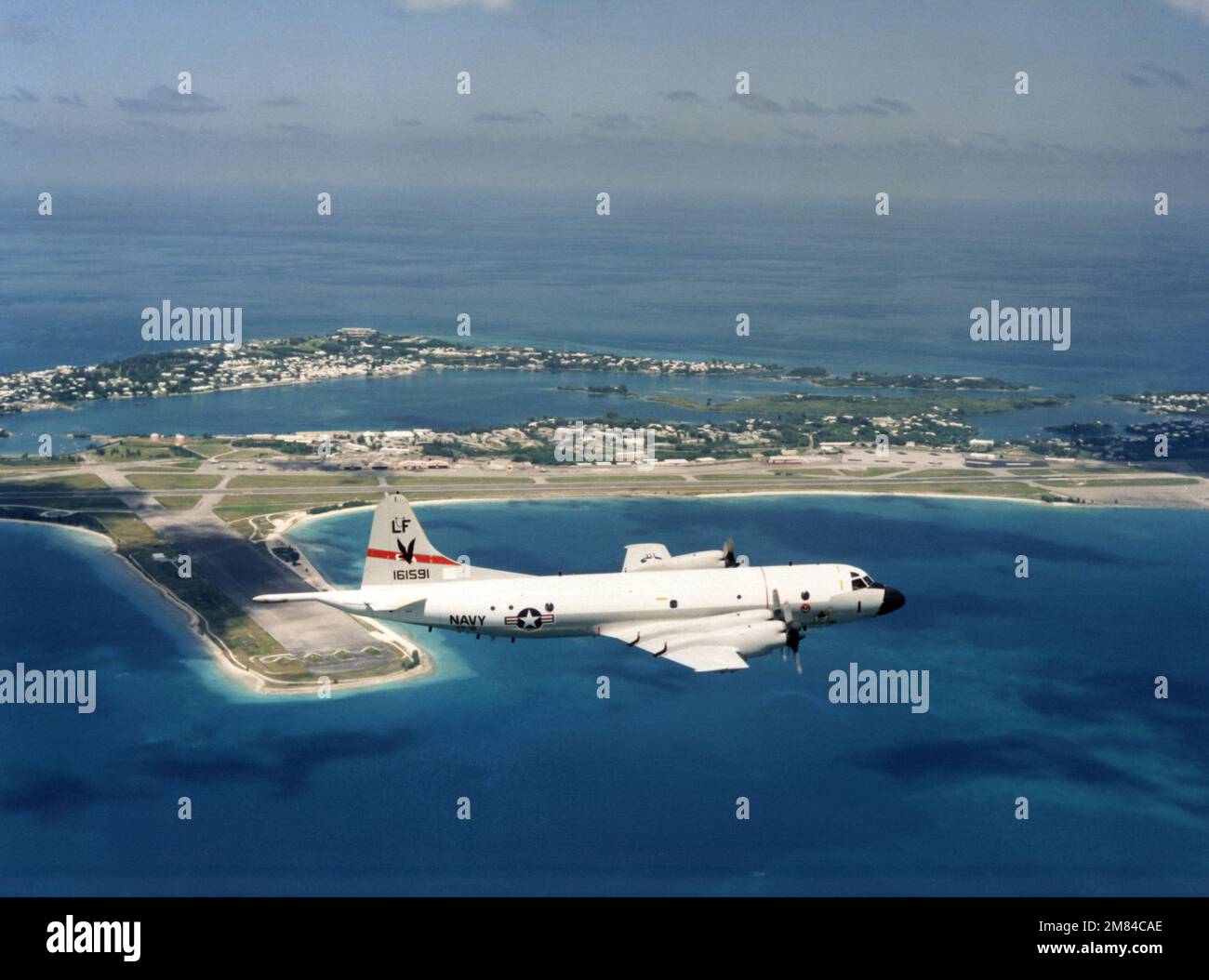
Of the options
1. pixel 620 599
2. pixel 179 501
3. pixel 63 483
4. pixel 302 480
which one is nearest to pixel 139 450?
pixel 63 483

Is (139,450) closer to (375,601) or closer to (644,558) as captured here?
(375,601)

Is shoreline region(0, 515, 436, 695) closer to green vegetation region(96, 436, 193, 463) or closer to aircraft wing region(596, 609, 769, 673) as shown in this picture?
green vegetation region(96, 436, 193, 463)

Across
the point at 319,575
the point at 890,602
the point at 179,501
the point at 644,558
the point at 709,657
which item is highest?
the point at 179,501

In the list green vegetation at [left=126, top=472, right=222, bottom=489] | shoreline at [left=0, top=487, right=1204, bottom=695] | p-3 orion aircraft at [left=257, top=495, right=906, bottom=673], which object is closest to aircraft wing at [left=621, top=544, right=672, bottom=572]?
p-3 orion aircraft at [left=257, top=495, right=906, bottom=673]

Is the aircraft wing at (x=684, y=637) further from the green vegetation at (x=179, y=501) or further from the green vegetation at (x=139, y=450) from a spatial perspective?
the green vegetation at (x=139, y=450)
